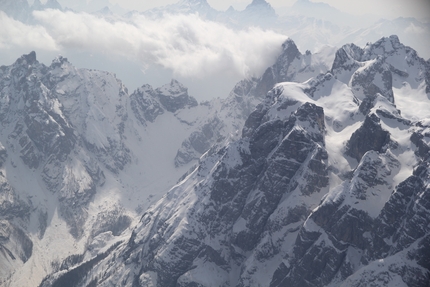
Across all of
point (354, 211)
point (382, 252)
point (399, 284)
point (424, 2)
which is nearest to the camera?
point (424, 2)

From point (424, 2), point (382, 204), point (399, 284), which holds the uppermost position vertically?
point (424, 2)

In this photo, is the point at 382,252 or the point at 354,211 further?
the point at 354,211

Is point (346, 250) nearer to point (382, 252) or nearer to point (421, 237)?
point (382, 252)

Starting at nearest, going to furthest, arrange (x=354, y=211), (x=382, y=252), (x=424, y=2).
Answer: (x=424, y=2) → (x=382, y=252) → (x=354, y=211)

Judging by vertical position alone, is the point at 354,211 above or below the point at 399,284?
above

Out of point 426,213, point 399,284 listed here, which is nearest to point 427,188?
point 426,213

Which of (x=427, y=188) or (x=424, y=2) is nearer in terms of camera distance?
(x=424, y=2)

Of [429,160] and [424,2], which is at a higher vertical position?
[424,2]

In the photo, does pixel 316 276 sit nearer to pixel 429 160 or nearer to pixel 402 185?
pixel 402 185

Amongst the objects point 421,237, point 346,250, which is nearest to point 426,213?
point 421,237
